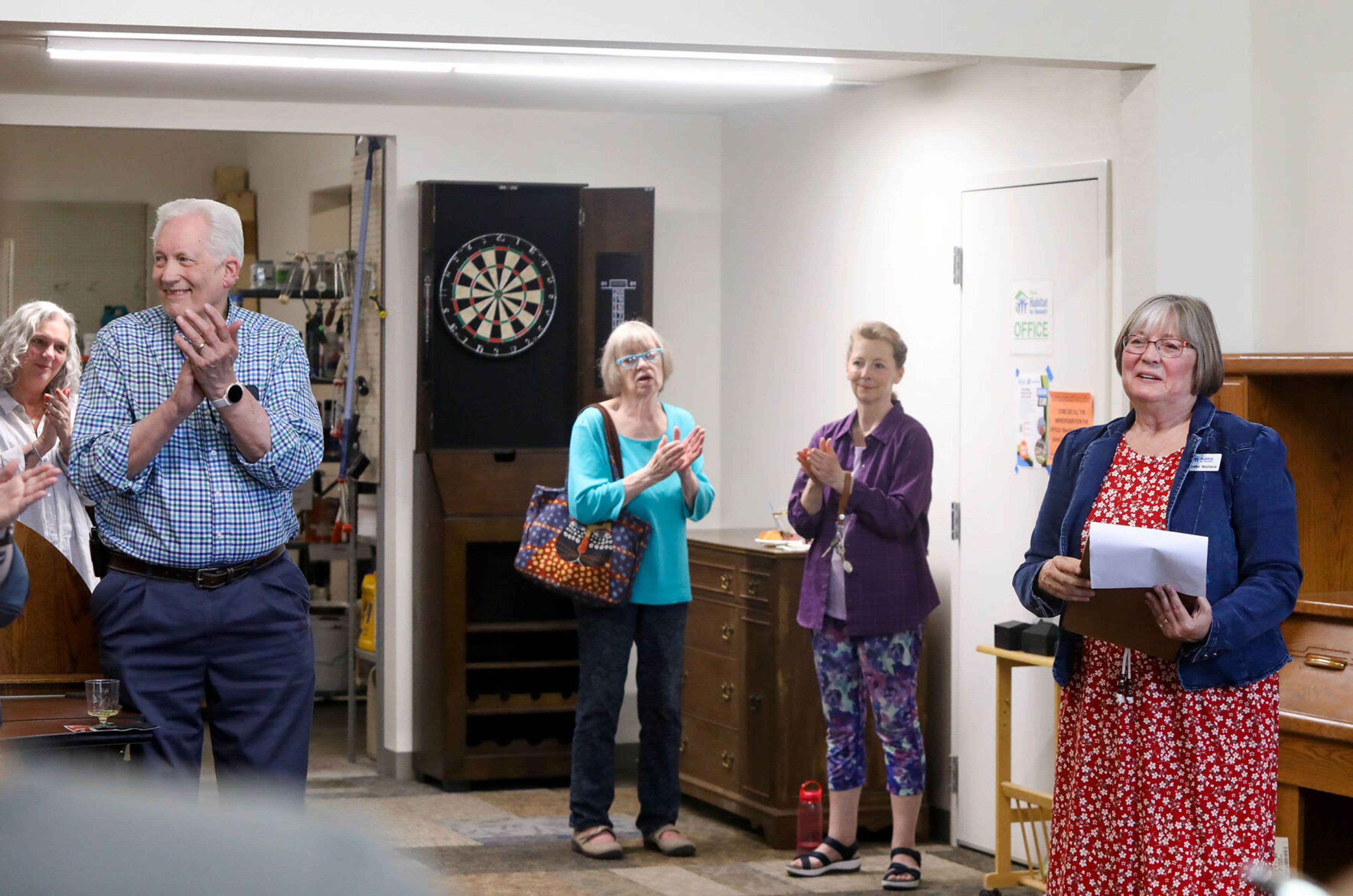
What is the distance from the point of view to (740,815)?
5.62 meters

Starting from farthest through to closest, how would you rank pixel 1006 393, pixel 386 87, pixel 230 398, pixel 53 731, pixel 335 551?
pixel 335 551, pixel 386 87, pixel 1006 393, pixel 230 398, pixel 53 731

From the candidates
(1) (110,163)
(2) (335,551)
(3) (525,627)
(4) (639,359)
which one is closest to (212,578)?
(4) (639,359)

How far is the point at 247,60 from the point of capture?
17.0 feet

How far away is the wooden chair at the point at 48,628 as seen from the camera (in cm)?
318

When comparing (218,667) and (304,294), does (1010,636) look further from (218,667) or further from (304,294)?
(304,294)

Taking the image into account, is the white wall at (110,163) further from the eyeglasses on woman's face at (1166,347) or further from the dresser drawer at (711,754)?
the eyeglasses on woman's face at (1166,347)

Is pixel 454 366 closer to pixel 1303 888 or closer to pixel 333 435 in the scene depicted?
pixel 333 435

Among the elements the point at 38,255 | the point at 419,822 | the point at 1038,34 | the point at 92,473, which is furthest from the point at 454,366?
the point at 38,255

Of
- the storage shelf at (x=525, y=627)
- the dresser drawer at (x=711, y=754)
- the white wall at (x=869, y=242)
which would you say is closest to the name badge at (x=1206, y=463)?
the white wall at (x=869, y=242)

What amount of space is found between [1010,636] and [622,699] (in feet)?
4.08

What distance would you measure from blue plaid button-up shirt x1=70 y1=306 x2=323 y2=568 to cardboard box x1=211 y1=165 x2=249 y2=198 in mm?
7378

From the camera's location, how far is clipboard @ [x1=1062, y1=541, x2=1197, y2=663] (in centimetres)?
297

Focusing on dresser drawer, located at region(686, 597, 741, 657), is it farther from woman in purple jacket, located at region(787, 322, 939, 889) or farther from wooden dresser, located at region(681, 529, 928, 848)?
woman in purple jacket, located at region(787, 322, 939, 889)

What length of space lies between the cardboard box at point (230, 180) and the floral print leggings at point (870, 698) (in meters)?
6.53
